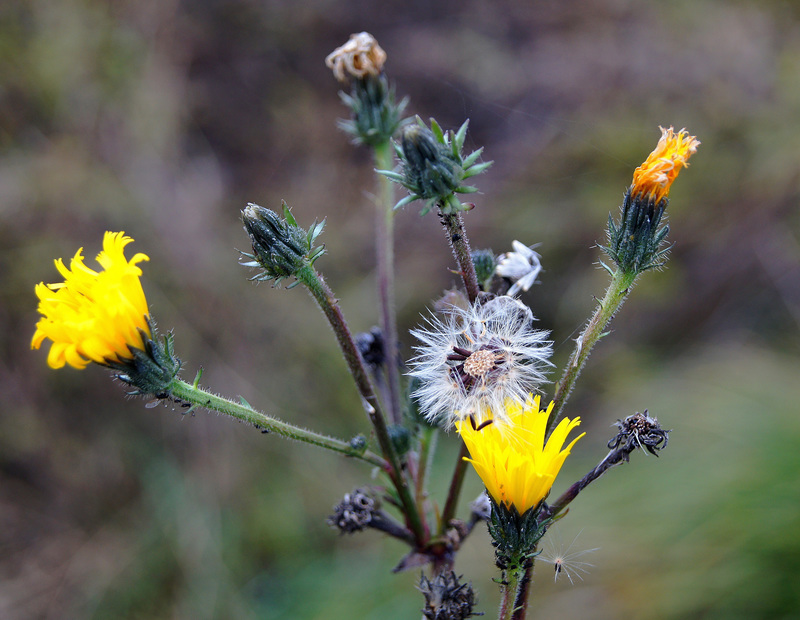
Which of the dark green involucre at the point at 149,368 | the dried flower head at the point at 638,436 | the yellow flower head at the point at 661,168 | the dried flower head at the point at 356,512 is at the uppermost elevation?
the yellow flower head at the point at 661,168

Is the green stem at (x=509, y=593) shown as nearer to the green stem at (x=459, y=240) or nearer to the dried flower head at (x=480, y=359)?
the dried flower head at (x=480, y=359)

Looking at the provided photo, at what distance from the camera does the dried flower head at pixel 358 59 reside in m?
3.18

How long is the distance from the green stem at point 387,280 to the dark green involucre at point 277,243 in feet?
2.70

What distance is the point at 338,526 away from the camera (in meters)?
2.70

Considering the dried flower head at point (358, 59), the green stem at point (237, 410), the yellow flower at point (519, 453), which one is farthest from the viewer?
the dried flower head at point (358, 59)

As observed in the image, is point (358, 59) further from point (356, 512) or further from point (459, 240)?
point (356, 512)

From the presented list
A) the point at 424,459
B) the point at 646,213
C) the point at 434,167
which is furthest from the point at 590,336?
the point at 424,459

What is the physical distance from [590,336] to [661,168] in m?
0.67

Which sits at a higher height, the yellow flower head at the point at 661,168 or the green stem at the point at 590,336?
the yellow flower head at the point at 661,168

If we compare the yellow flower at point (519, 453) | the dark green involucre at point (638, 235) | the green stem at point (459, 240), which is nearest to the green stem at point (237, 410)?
the yellow flower at point (519, 453)

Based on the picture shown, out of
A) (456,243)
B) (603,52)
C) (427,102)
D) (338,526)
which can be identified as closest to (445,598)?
(338,526)

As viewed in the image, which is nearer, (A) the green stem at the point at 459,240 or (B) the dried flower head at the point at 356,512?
(A) the green stem at the point at 459,240

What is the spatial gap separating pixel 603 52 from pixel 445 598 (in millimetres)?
8950

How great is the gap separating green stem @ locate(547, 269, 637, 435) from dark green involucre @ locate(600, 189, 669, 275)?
48mm
